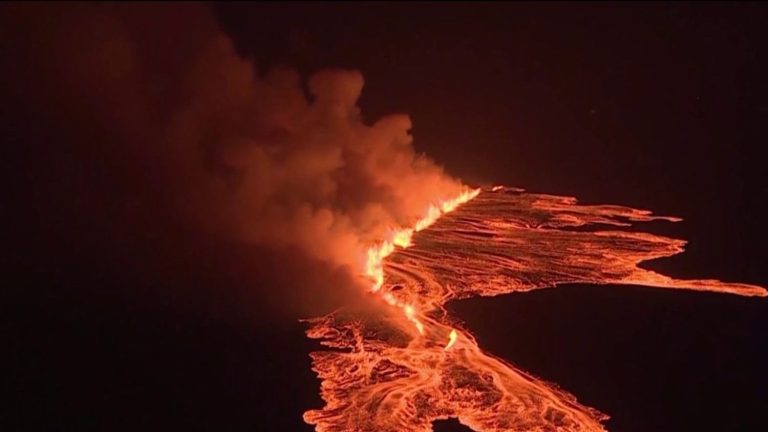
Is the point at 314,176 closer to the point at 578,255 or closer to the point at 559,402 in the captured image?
the point at 578,255

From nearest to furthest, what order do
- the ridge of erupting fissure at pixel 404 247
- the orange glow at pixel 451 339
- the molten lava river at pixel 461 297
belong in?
the molten lava river at pixel 461 297 → the orange glow at pixel 451 339 → the ridge of erupting fissure at pixel 404 247

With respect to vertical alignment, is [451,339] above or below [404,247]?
below

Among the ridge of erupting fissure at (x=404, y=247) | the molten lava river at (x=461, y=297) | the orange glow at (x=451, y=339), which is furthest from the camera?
the ridge of erupting fissure at (x=404, y=247)

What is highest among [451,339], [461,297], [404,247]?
[404,247]

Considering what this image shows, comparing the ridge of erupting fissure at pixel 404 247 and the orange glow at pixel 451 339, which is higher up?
the ridge of erupting fissure at pixel 404 247

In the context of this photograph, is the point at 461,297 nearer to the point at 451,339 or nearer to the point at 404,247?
the point at 451,339

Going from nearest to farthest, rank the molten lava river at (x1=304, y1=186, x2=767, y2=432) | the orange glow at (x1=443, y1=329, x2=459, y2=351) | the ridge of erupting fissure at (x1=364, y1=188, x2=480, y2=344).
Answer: the molten lava river at (x1=304, y1=186, x2=767, y2=432), the orange glow at (x1=443, y1=329, x2=459, y2=351), the ridge of erupting fissure at (x1=364, y1=188, x2=480, y2=344)

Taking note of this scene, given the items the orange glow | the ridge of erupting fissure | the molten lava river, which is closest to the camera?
the molten lava river

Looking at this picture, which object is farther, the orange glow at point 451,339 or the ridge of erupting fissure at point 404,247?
the ridge of erupting fissure at point 404,247

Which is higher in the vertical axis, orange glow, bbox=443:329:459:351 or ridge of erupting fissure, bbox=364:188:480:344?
ridge of erupting fissure, bbox=364:188:480:344

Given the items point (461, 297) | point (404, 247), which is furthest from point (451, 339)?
point (404, 247)
